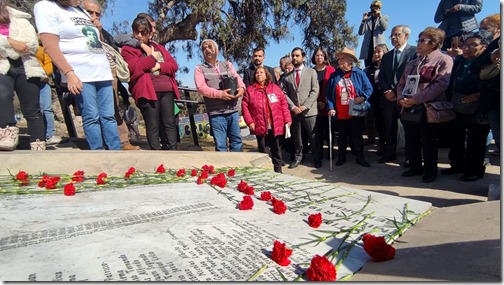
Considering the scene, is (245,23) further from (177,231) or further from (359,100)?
(177,231)

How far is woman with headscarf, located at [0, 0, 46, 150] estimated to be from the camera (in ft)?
10.6

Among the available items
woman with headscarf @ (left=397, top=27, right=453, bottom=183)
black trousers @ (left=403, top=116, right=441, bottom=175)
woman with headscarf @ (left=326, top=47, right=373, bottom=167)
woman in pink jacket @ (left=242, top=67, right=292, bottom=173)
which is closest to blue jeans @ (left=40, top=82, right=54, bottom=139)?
woman in pink jacket @ (left=242, top=67, right=292, bottom=173)

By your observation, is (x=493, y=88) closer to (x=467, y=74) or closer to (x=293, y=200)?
(x=467, y=74)

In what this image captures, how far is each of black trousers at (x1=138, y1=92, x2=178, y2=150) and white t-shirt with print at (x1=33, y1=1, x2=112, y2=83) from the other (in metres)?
0.59

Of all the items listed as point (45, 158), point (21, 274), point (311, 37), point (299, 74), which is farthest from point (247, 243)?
point (311, 37)

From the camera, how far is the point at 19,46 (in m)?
3.38

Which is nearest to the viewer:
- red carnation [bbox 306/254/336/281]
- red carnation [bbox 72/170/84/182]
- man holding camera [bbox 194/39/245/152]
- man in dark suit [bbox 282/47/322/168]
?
red carnation [bbox 306/254/336/281]

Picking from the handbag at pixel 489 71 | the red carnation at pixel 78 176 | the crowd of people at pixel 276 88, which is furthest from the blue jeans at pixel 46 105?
the handbag at pixel 489 71

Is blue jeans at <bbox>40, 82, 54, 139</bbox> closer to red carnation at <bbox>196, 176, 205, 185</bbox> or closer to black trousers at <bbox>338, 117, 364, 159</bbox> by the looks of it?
red carnation at <bbox>196, 176, 205, 185</bbox>

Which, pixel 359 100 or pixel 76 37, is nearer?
pixel 76 37

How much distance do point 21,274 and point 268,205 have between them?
1296 mm

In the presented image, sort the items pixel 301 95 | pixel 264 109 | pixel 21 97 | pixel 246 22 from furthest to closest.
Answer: pixel 246 22 < pixel 301 95 < pixel 264 109 < pixel 21 97

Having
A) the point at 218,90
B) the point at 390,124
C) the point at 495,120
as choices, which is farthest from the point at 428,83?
the point at 218,90

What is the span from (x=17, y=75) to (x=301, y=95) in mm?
3270
